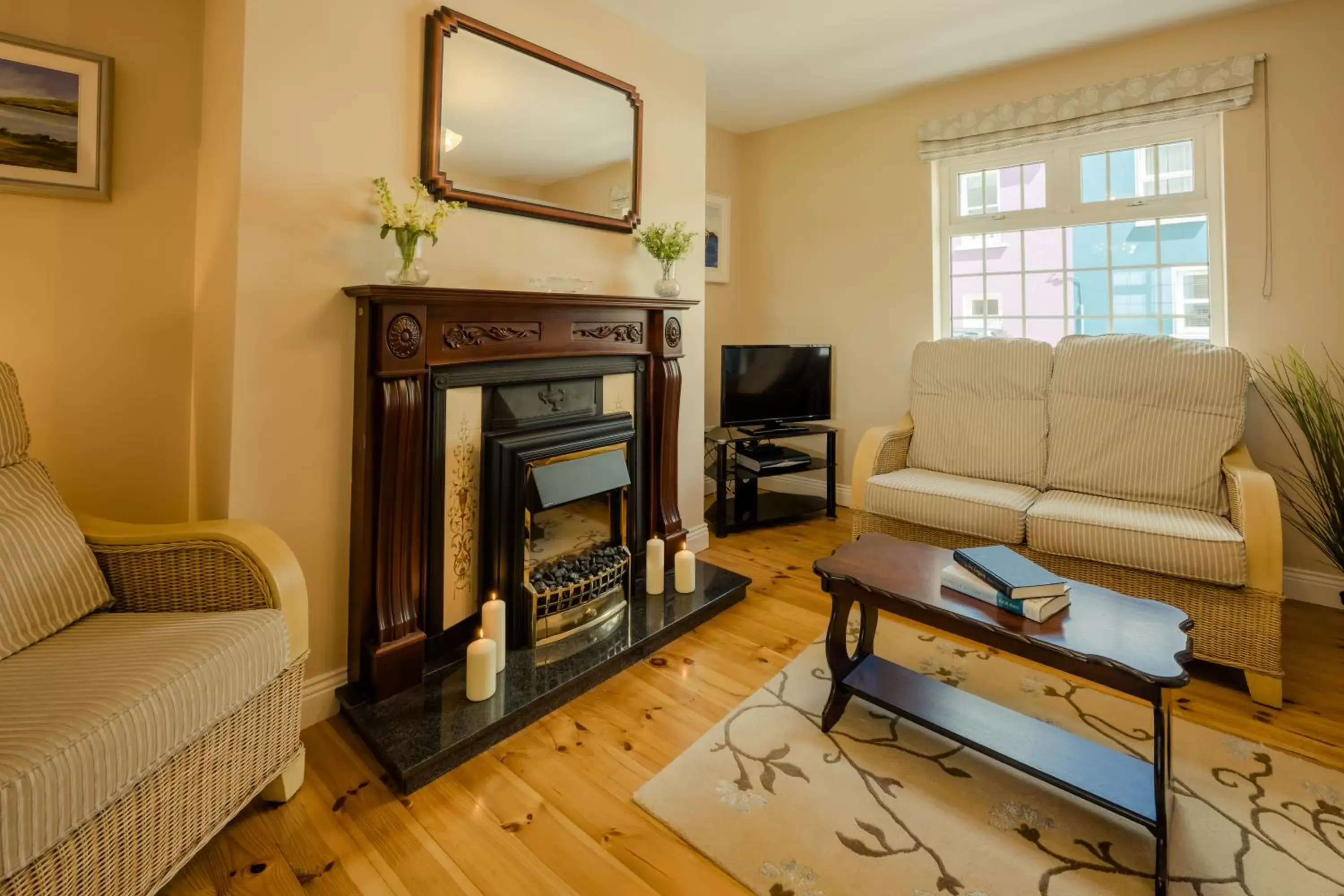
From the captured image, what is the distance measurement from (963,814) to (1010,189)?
3334 mm

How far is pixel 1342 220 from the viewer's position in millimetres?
2535

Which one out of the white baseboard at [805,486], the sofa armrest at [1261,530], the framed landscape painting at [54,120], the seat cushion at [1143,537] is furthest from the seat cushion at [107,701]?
the white baseboard at [805,486]

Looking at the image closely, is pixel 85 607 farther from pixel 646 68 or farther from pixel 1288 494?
pixel 1288 494

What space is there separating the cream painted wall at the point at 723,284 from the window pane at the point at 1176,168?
242 centimetres

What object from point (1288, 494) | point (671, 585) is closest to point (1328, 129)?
point (1288, 494)

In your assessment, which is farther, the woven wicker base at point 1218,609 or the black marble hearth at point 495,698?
the woven wicker base at point 1218,609

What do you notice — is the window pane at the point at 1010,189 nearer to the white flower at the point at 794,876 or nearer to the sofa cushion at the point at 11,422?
the white flower at the point at 794,876

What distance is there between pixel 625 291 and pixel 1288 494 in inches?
123

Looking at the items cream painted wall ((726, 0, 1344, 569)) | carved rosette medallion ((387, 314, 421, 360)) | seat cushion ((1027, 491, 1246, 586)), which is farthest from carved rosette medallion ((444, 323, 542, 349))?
cream painted wall ((726, 0, 1344, 569))

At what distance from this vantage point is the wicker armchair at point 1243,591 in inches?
74.8

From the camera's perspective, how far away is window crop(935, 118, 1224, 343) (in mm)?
2920

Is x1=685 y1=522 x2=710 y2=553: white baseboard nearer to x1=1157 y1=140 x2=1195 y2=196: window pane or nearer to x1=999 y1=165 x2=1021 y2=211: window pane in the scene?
x1=999 y1=165 x2=1021 y2=211: window pane

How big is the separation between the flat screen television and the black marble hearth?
1.54 meters

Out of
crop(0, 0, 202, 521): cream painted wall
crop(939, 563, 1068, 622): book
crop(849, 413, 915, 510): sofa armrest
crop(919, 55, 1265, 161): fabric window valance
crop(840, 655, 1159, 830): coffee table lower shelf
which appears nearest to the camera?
crop(840, 655, 1159, 830): coffee table lower shelf
